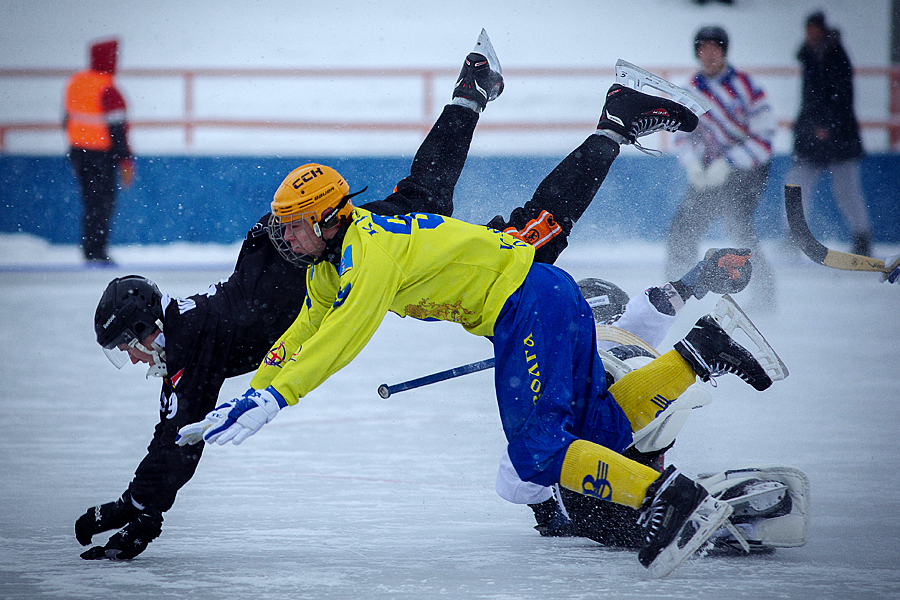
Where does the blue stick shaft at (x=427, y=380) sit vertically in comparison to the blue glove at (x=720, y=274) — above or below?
below

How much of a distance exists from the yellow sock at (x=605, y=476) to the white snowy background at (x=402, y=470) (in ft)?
0.63

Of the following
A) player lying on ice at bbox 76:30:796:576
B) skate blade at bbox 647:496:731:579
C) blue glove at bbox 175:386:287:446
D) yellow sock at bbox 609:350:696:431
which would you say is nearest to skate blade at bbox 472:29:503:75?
player lying on ice at bbox 76:30:796:576

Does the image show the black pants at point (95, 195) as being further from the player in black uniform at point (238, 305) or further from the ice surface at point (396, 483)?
the player in black uniform at point (238, 305)

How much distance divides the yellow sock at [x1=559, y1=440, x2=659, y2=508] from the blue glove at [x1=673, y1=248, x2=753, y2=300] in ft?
3.74

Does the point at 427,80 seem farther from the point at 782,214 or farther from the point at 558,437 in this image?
the point at 558,437

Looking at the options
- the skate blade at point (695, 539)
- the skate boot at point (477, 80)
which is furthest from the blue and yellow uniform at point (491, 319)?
the skate boot at point (477, 80)

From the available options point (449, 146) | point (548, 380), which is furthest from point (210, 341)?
point (449, 146)

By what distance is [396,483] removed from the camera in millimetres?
3445

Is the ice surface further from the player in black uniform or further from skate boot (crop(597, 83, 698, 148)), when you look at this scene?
skate boot (crop(597, 83, 698, 148))

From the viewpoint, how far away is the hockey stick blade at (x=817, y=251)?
373 centimetres

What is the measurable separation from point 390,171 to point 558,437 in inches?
299

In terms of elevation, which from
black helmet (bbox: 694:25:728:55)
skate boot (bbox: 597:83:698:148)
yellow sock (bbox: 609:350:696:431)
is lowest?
yellow sock (bbox: 609:350:696:431)

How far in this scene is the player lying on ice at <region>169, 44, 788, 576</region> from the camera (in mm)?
2430

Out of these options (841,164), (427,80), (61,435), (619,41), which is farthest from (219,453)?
(619,41)
